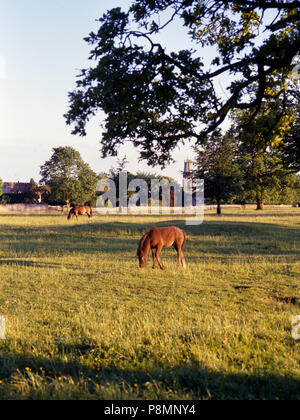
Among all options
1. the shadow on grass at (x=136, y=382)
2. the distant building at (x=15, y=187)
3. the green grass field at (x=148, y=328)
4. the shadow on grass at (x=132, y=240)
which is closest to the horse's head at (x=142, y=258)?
the green grass field at (x=148, y=328)

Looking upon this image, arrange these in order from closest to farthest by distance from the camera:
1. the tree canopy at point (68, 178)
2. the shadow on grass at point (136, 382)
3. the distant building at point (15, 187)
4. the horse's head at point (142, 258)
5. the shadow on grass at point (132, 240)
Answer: the shadow on grass at point (136, 382), the horse's head at point (142, 258), the shadow on grass at point (132, 240), the tree canopy at point (68, 178), the distant building at point (15, 187)

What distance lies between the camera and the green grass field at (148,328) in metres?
4.65

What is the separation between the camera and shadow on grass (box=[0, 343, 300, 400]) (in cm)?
436

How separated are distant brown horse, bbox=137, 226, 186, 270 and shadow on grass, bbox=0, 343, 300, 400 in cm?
983

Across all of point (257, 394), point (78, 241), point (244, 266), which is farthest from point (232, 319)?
point (78, 241)

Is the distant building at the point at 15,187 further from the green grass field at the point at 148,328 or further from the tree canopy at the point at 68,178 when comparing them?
the green grass field at the point at 148,328

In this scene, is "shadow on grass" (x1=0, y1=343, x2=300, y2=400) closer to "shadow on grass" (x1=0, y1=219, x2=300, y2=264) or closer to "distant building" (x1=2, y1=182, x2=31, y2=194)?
"shadow on grass" (x1=0, y1=219, x2=300, y2=264)

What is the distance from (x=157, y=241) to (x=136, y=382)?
1092cm

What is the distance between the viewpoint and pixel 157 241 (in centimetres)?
1563

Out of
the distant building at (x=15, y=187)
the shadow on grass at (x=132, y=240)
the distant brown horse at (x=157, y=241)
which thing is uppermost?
the distant building at (x=15, y=187)

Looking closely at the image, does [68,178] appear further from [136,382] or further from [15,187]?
[136,382]

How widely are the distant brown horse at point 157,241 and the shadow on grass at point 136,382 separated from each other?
32.3 ft

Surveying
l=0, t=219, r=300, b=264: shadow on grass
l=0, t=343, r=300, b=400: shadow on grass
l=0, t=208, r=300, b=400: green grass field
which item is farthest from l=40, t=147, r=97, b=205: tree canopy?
l=0, t=343, r=300, b=400: shadow on grass

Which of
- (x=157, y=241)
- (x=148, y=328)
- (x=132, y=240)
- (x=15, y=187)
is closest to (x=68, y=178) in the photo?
(x=15, y=187)
